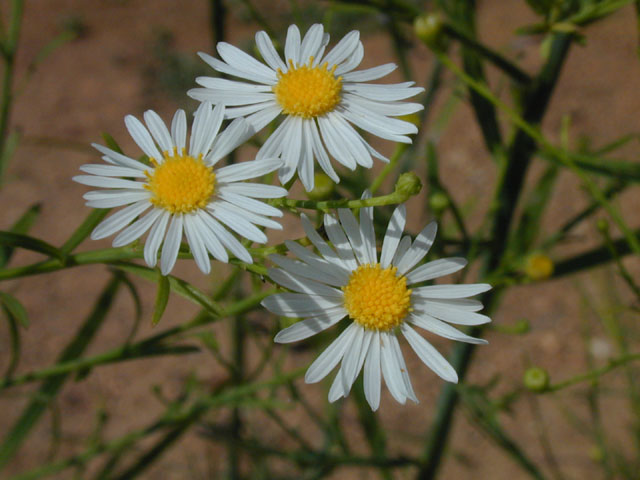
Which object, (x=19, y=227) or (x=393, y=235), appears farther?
(x=19, y=227)

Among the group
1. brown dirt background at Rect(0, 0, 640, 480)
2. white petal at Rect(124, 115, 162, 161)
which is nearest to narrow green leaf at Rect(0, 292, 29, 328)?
white petal at Rect(124, 115, 162, 161)

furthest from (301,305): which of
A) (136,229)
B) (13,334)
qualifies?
(13,334)

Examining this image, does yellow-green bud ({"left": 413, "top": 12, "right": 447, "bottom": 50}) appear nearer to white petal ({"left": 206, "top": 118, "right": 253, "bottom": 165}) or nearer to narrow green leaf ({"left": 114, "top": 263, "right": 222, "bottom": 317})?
white petal ({"left": 206, "top": 118, "right": 253, "bottom": 165})

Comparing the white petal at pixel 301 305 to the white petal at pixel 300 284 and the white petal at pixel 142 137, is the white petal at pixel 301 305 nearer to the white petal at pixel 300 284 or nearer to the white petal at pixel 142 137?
the white petal at pixel 300 284

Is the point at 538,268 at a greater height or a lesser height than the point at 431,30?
lesser

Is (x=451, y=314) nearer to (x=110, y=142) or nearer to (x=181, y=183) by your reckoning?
(x=181, y=183)

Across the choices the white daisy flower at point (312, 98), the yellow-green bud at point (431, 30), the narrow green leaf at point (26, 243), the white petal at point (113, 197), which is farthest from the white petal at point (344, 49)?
the narrow green leaf at point (26, 243)
